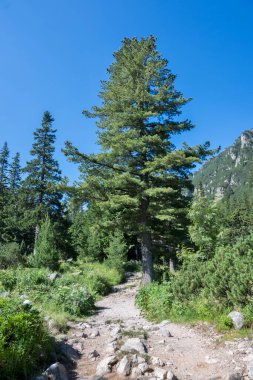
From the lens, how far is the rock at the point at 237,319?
705 centimetres

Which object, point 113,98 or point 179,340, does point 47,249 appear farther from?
point 179,340

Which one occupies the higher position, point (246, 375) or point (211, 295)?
point (211, 295)

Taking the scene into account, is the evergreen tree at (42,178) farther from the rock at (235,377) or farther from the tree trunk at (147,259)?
the rock at (235,377)

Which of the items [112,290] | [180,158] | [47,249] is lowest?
[112,290]

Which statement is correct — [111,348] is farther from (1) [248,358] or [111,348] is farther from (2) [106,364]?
(1) [248,358]

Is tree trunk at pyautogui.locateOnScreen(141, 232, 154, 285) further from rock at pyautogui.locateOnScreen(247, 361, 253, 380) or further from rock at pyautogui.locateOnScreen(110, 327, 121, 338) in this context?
rock at pyautogui.locateOnScreen(247, 361, 253, 380)

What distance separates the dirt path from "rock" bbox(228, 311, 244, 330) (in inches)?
19.9

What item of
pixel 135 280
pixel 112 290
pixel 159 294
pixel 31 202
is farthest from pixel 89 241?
pixel 159 294

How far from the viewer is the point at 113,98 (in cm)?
1744

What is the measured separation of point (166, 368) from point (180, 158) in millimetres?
10260

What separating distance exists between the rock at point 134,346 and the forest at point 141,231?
5.01 feet

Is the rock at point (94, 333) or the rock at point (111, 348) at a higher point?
the rock at point (111, 348)

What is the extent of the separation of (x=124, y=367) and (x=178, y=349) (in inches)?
68.5

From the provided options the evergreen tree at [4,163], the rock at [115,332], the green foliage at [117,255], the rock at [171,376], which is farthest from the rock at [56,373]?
the evergreen tree at [4,163]
